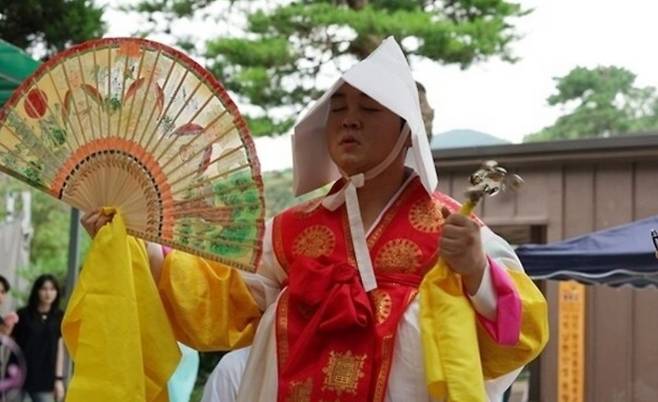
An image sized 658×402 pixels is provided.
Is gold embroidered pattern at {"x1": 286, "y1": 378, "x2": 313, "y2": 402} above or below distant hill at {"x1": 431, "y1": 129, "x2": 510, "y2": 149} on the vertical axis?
below

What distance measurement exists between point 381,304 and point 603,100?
17.4 metres

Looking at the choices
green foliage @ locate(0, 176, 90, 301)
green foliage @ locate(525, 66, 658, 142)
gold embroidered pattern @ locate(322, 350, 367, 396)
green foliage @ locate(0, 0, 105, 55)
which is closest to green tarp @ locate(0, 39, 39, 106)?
gold embroidered pattern @ locate(322, 350, 367, 396)

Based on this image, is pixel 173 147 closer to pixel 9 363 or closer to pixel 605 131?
pixel 9 363

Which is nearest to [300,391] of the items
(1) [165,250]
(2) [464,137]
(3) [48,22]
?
(1) [165,250]

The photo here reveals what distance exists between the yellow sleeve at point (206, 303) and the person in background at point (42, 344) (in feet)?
16.4

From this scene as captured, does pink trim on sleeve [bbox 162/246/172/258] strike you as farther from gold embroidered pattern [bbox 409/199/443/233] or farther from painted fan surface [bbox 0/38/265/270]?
gold embroidered pattern [bbox 409/199/443/233]

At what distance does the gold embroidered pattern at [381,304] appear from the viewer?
2.16 meters

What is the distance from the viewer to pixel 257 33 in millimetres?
10594

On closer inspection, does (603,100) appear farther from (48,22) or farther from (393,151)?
(393,151)

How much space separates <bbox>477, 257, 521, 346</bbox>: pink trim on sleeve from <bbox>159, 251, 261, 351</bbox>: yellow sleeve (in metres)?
0.54

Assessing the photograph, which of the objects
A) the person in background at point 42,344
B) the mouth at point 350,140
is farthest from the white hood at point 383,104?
the person in background at point 42,344

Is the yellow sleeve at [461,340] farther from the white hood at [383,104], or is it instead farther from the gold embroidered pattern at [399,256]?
the white hood at [383,104]

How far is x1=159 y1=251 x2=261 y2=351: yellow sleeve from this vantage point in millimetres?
2293

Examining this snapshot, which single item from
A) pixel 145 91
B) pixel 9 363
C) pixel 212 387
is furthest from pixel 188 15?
pixel 145 91
